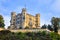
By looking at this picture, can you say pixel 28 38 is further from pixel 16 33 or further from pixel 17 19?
pixel 17 19

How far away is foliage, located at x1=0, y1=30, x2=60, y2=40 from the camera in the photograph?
137 feet

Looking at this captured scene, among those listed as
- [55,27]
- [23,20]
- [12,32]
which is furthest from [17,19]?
[12,32]

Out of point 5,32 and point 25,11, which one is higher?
point 25,11

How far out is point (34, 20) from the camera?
265ft

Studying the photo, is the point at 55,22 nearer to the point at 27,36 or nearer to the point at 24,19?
the point at 27,36

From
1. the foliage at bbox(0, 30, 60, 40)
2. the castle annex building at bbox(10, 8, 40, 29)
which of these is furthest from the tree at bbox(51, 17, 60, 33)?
the castle annex building at bbox(10, 8, 40, 29)

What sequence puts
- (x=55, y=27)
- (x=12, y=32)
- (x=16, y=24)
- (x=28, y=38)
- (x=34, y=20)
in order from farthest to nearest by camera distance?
(x=34, y=20) < (x=16, y=24) < (x=55, y=27) < (x=12, y=32) < (x=28, y=38)

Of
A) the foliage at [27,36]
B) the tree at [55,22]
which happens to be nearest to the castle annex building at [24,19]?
the tree at [55,22]

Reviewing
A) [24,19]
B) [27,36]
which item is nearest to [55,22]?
[27,36]

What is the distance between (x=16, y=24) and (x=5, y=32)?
3126 centimetres

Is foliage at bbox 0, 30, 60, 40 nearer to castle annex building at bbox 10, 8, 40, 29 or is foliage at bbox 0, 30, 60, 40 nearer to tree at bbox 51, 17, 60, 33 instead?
tree at bbox 51, 17, 60, 33

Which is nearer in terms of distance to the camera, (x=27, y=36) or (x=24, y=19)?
(x=27, y=36)

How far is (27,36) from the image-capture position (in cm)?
4259

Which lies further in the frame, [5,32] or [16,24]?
[16,24]
